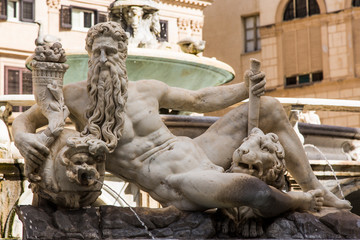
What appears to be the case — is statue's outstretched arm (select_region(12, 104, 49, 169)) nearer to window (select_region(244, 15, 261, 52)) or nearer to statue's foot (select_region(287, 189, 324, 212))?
statue's foot (select_region(287, 189, 324, 212))

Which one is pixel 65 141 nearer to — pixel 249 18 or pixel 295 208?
pixel 295 208

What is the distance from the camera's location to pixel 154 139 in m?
6.23

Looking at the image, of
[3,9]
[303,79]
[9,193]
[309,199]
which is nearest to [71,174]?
[309,199]

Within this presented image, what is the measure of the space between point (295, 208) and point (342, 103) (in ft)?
17.2

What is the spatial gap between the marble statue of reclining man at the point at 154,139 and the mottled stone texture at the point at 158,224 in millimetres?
105

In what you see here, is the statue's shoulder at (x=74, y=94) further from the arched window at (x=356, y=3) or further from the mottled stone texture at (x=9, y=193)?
the arched window at (x=356, y=3)

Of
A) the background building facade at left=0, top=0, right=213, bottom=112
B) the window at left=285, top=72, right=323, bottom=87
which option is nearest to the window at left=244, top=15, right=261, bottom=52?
the window at left=285, top=72, right=323, bottom=87

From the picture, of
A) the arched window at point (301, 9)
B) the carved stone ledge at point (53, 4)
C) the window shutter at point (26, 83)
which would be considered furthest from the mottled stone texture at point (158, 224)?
the arched window at point (301, 9)

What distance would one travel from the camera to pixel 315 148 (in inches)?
403

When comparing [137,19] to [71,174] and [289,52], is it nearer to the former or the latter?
[71,174]

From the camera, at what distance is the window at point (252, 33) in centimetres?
3578

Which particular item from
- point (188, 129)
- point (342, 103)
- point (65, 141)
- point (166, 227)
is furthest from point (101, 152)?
point (342, 103)

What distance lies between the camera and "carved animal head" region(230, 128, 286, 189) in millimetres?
6129

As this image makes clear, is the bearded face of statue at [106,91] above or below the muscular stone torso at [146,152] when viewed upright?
above
